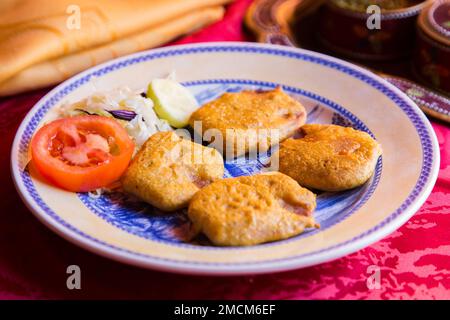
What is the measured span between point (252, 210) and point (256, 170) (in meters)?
0.50

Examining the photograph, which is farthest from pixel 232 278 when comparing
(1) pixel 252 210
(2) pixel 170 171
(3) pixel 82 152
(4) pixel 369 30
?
(4) pixel 369 30

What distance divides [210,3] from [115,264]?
209 centimetres

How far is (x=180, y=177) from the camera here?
2299 millimetres

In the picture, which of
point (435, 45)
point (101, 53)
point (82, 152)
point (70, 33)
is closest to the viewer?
point (82, 152)

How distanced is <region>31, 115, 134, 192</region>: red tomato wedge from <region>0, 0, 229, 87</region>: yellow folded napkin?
796 millimetres

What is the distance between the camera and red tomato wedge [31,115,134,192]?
224cm

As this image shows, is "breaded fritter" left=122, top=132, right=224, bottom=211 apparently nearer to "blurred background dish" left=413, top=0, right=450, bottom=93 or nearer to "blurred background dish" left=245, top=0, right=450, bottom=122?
"blurred background dish" left=245, top=0, right=450, bottom=122

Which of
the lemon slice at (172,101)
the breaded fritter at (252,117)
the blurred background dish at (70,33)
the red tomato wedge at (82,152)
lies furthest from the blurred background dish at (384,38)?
the red tomato wedge at (82,152)

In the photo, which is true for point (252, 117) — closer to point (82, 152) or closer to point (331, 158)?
point (331, 158)

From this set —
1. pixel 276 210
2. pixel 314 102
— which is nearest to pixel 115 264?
pixel 276 210

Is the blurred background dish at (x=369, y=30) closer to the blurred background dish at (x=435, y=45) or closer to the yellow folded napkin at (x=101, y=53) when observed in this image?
the blurred background dish at (x=435, y=45)

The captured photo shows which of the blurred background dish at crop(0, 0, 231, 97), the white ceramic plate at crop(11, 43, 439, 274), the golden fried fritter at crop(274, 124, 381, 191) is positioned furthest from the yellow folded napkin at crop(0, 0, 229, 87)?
the golden fried fritter at crop(274, 124, 381, 191)

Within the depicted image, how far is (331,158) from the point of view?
7.76 feet

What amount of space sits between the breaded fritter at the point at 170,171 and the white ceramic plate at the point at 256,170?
8 cm
